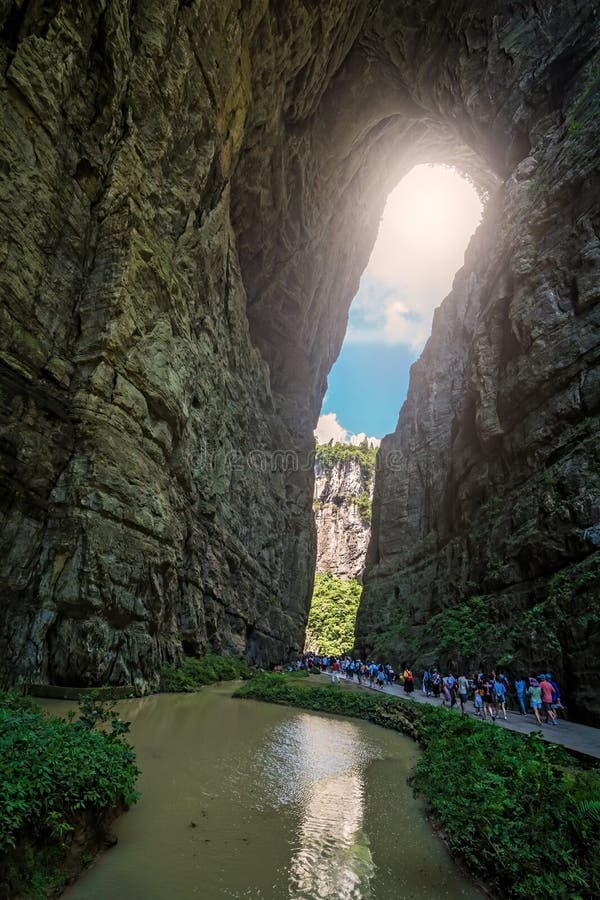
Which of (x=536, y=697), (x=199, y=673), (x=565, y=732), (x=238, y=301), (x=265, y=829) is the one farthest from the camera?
(x=238, y=301)

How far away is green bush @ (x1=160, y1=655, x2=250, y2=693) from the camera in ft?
50.7

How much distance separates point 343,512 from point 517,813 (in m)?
91.1

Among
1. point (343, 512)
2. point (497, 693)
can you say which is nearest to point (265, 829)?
point (497, 693)

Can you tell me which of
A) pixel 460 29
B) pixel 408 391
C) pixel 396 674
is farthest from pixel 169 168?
pixel 408 391

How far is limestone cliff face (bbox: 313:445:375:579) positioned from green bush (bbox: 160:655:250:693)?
61.3 metres

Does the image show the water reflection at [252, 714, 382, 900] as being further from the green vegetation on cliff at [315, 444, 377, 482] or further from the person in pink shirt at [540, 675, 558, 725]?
the green vegetation on cliff at [315, 444, 377, 482]

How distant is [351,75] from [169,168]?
23.4m

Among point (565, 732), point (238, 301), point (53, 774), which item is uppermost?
point (238, 301)

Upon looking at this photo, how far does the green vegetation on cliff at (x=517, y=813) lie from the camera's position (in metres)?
3.80

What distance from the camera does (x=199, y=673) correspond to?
61.2 ft

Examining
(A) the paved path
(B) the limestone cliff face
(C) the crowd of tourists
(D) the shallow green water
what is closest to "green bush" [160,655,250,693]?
(D) the shallow green water
